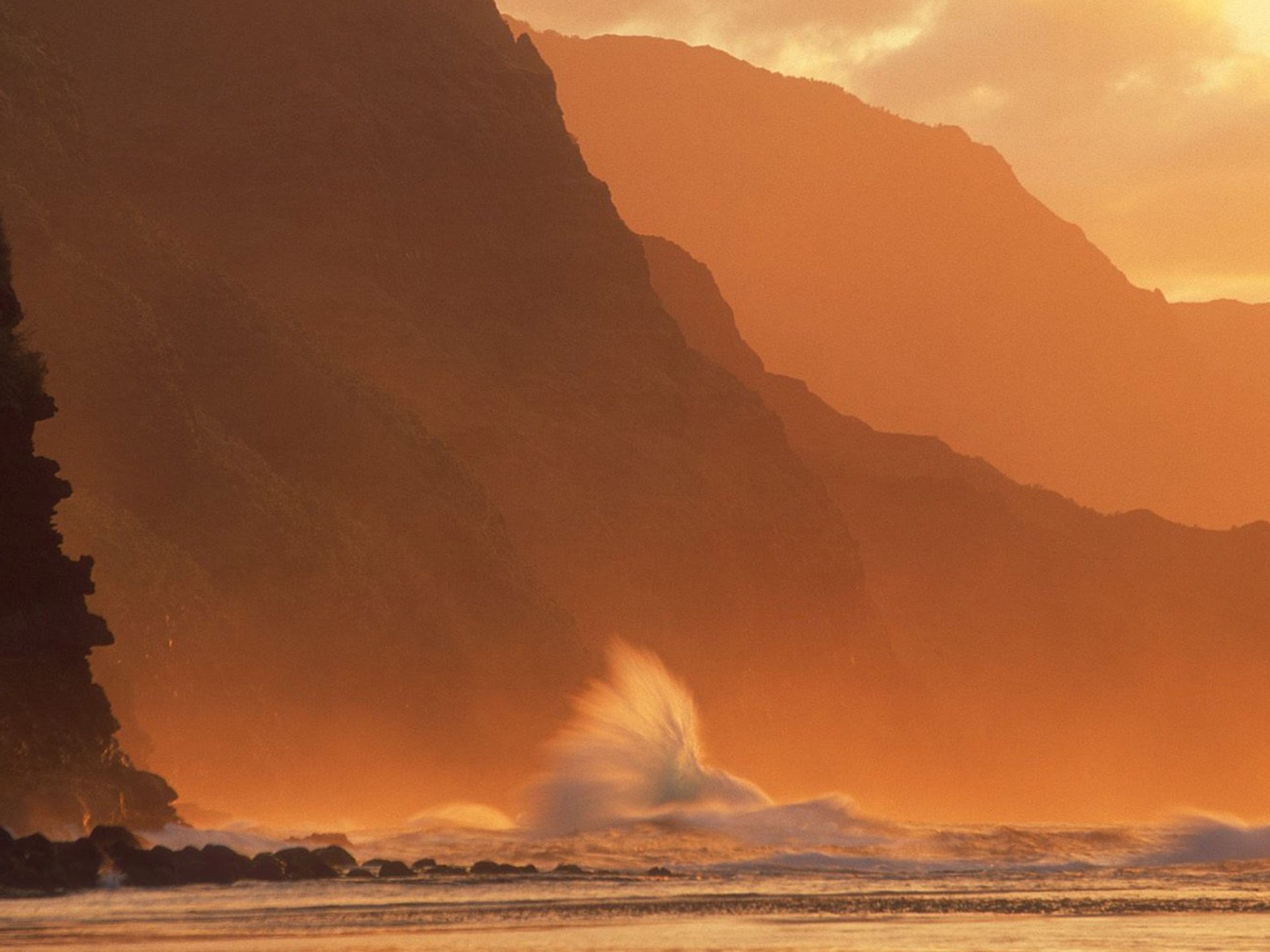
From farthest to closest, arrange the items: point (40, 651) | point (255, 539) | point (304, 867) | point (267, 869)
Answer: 1. point (255, 539)
2. point (40, 651)
3. point (304, 867)
4. point (267, 869)

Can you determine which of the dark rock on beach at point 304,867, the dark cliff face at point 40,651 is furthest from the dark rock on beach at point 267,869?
the dark cliff face at point 40,651

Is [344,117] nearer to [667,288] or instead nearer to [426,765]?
[426,765]

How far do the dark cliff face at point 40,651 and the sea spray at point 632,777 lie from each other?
1777 centimetres

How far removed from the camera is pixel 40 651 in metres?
38.5

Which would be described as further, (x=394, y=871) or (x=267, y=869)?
(x=394, y=871)

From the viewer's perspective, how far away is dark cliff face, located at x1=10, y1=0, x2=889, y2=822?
7819 cm

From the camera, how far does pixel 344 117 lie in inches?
4643

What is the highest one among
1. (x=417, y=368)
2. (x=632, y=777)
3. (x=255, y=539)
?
(x=417, y=368)

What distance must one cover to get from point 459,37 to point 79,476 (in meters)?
64.8

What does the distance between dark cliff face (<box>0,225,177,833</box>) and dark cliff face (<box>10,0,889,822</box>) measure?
29.9 m

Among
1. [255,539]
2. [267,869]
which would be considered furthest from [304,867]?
[255,539]

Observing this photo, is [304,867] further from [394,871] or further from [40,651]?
[40,651]

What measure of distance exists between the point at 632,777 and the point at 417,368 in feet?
170

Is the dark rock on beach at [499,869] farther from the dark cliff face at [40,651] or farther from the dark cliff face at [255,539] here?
the dark cliff face at [255,539]
